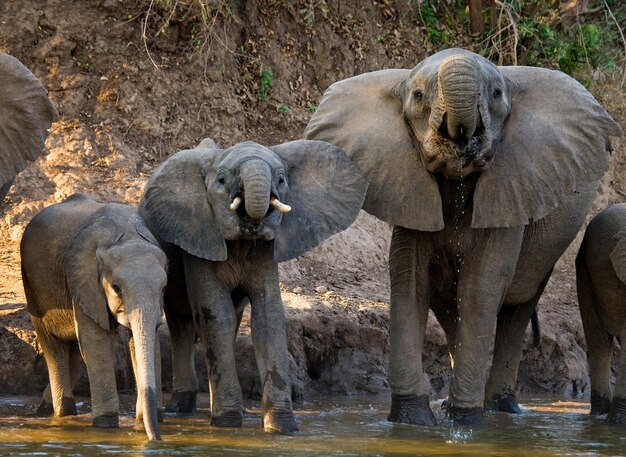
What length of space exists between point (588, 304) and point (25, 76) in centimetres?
409

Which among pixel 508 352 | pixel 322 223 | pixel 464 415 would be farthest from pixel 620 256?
pixel 322 223

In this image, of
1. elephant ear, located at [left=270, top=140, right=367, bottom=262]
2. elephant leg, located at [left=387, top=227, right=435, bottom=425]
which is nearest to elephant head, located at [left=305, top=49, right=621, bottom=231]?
elephant ear, located at [left=270, top=140, right=367, bottom=262]

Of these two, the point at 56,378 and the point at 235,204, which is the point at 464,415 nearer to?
the point at 235,204

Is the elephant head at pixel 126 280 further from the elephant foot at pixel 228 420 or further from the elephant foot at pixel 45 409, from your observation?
the elephant foot at pixel 45 409

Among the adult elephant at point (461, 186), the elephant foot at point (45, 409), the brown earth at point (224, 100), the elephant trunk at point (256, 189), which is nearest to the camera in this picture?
the elephant trunk at point (256, 189)

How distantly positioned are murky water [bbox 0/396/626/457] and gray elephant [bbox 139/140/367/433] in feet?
1.10

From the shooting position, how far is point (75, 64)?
44.4 ft

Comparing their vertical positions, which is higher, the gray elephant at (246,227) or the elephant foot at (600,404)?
the gray elephant at (246,227)

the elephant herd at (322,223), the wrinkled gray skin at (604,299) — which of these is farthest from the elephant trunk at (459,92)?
the wrinkled gray skin at (604,299)

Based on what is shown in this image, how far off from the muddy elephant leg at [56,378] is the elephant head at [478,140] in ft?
6.80

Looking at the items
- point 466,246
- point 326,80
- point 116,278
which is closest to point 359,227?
point 326,80

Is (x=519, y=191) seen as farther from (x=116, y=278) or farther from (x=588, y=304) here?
(x=116, y=278)

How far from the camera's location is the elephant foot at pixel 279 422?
8.72 metres

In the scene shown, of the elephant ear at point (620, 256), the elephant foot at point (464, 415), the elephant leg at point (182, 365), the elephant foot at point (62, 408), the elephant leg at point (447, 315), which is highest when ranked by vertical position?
the elephant ear at point (620, 256)
